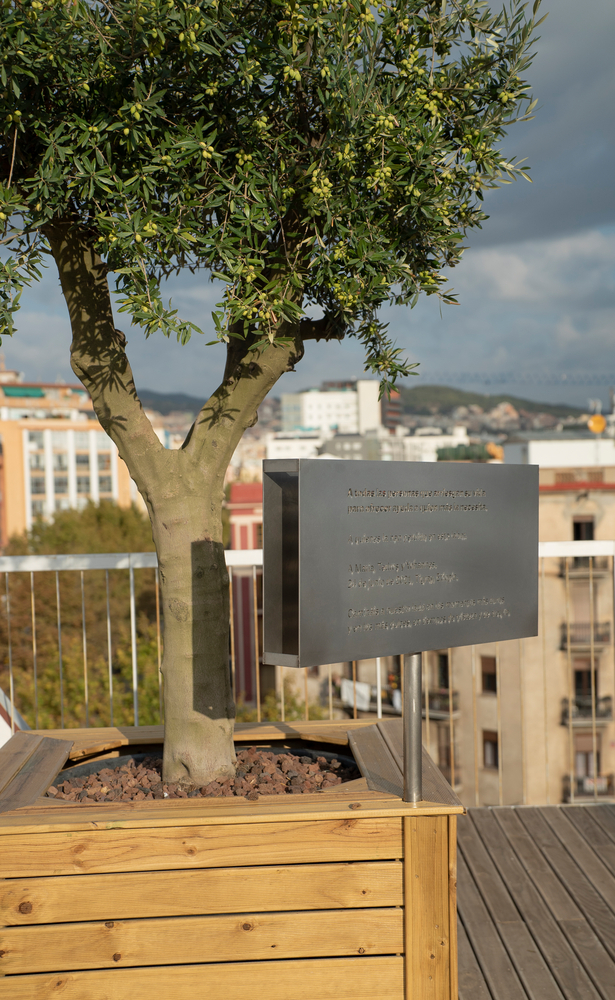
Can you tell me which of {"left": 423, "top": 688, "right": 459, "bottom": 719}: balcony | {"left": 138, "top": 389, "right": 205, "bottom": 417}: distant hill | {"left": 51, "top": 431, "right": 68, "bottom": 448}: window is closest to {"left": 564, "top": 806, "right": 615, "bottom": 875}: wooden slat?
{"left": 423, "top": 688, "right": 459, "bottom": 719}: balcony

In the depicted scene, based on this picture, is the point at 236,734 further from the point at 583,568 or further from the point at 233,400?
the point at 583,568

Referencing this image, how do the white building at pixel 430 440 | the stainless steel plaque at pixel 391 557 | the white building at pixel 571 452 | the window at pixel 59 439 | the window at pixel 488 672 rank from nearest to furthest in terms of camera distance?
A: the stainless steel plaque at pixel 391 557 < the window at pixel 488 672 < the white building at pixel 571 452 < the white building at pixel 430 440 < the window at pixel 59 439

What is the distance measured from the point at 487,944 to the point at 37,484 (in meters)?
80.1

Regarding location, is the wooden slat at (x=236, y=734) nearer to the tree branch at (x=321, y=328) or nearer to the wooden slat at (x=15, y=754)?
the wooden slat at (x=15, y=754)

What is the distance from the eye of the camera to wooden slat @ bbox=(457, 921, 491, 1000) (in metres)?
2.37

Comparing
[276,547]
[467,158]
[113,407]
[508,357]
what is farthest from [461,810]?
[508,357]

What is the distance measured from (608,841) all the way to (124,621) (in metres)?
33.7

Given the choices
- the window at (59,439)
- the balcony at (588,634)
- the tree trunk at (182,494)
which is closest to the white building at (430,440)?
the balcony at (588,634)

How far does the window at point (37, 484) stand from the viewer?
76.9 m

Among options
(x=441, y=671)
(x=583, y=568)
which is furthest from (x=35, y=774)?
(x=583, y=568)

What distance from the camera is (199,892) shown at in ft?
6.21

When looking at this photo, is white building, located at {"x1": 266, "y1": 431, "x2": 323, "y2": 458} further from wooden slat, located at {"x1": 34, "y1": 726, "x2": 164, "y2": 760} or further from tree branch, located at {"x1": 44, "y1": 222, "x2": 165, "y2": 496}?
tree branch, located at {"x1": 44, "y1": 222, "x2": 165, "y2": 496}

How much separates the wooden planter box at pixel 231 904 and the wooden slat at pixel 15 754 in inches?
18.3

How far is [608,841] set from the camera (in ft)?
11.0
